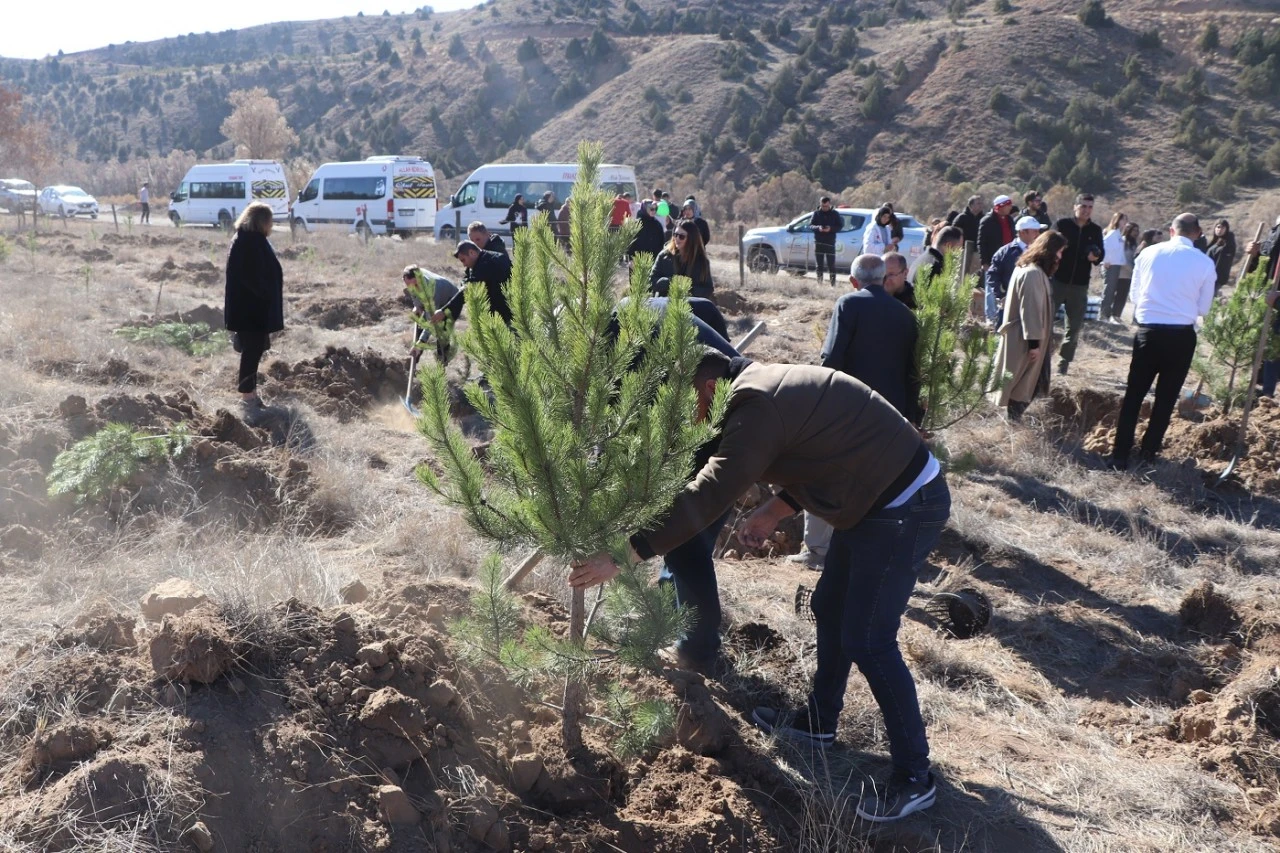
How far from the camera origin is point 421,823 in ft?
9.62

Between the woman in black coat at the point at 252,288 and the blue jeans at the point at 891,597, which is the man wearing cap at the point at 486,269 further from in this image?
the blue jeans at the point at 891,597

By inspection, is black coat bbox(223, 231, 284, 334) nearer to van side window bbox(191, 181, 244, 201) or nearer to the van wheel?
the van wheel

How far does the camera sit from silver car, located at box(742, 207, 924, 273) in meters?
18.6

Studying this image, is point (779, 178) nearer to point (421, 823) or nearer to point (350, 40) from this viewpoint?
point (421, 823)

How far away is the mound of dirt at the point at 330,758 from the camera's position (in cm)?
271

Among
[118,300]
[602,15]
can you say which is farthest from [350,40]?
[118,300]

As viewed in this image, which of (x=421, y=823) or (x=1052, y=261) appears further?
(x=1052, y=261)

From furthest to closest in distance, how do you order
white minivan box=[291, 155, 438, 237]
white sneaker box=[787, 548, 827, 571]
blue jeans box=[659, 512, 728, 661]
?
white minivan box=[291, 155, 438, 237]
white sneaker box=[787, 548, 827, 571]
blue jeans box=[659, 512, 728, 661]

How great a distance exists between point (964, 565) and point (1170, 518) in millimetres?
2060

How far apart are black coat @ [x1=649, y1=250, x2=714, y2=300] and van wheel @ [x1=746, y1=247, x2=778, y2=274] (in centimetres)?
1030

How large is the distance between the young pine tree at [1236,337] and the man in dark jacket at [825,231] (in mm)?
8005

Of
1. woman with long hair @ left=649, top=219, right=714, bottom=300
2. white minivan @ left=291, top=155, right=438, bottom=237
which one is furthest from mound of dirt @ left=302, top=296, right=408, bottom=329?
white minivan @ left=291, top=155, right=438, bottom=237

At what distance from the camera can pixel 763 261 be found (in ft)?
63.5

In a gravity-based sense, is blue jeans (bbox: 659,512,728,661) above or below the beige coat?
below
